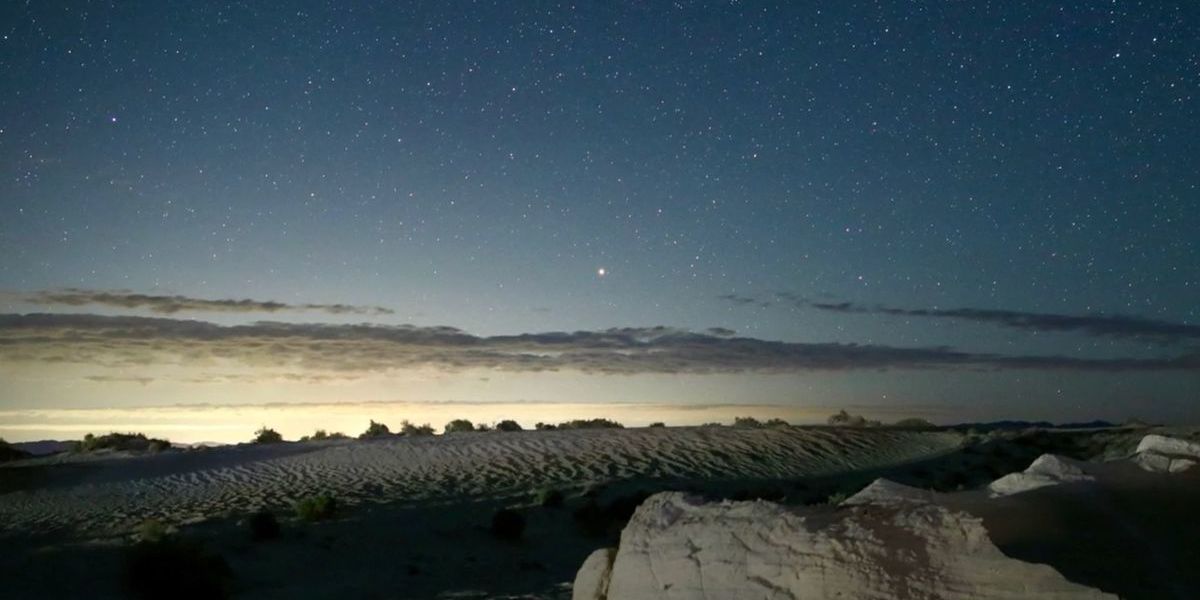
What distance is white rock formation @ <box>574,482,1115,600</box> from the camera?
20.5 ft

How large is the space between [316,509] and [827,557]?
19.3 m

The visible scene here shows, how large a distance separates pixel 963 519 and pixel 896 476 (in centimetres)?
2537

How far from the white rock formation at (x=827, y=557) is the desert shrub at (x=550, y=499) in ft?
57.3

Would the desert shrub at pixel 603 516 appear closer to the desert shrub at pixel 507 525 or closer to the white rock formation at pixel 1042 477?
the desert shrub at pixel 507 525

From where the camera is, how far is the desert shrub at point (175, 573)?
52.9 ft

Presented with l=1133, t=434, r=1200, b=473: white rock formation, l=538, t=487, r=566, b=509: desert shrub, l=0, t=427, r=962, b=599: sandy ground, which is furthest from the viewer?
l=538, t=487, r=566, b=509: desert shrub

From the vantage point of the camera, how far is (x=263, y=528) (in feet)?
69.5

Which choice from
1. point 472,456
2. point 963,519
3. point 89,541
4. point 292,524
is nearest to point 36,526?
point 89,541

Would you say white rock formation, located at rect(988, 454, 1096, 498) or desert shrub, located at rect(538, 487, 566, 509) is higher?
white rock formation, located at rect(988, 454, 1096, 498)

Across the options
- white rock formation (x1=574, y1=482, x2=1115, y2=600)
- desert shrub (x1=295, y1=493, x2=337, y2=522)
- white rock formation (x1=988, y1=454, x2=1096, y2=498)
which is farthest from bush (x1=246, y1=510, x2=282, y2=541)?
white rock formation (x1=988, y1=454, x2=1096, y2=498)

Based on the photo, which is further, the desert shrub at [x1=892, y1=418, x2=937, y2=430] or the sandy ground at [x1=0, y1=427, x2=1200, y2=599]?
the desert shrub at [x1=892, y1=418, x2=937, y2=430]

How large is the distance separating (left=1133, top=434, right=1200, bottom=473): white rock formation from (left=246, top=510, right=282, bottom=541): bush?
18.1 metres

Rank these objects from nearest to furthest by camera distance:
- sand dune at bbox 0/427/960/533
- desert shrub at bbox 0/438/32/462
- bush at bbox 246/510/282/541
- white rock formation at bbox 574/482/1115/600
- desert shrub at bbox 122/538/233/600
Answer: white rock formation at bbox 574/482/1115/600
desert shrub at bbox 122/538/233/600
bush at bbox 246/510/282/541
sand dune at bbox 0/427/960/533
desert shrub at bbox 0/438/32/462

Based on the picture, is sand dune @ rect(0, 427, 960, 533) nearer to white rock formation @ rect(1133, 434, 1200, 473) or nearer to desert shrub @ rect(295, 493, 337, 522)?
desert shrub @ rect(295, 493, 337, 522)
